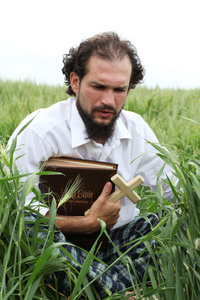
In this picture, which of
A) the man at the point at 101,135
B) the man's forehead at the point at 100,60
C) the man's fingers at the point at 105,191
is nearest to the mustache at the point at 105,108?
the man at the point at 101,135

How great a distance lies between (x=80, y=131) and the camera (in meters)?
2.23

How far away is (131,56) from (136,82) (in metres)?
0.35

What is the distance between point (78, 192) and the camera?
6.60ft

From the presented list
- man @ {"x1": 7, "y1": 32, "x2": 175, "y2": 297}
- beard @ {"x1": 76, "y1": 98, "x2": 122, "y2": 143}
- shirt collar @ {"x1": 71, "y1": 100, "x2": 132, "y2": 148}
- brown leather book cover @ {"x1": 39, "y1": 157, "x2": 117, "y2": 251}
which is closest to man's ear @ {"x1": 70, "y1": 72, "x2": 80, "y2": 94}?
man @ {"x1": 7, "y1": 32, "x2": 175, "y2": 297}

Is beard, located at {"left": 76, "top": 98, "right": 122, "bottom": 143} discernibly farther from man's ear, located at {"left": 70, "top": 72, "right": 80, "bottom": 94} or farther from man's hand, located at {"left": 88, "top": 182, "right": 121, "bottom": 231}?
man's hand, located at {"left": 88, "top": 182, "right": 121, "bottom": 231}

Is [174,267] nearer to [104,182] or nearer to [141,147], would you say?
[104,182]

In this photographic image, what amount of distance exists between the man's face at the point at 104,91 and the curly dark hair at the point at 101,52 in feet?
0.21

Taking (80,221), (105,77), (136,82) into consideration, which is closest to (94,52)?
(105,77)

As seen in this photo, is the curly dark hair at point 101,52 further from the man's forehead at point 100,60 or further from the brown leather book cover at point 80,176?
the brown leather book cover at point 80,176

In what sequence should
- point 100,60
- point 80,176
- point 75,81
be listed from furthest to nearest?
point 75,81, point 100,60, point 80,176

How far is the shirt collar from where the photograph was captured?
86.4 inches

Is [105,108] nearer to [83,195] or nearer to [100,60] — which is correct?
[100,60]

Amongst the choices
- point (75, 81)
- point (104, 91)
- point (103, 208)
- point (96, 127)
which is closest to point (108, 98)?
point (104, 91)

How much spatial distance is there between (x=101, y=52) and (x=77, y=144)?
0.52 meters
